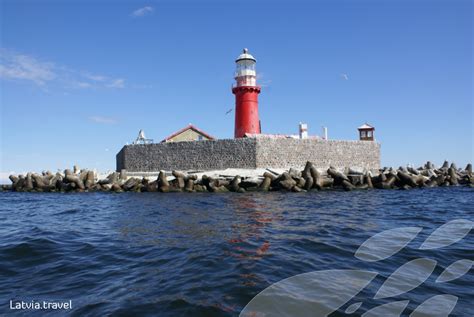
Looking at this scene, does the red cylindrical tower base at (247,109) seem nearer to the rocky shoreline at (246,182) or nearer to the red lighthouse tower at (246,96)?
the red lighthouse tower at (246,96)

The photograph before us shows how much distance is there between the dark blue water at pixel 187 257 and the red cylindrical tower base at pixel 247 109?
18.8 metres

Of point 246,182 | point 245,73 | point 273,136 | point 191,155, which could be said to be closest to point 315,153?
point 273,136

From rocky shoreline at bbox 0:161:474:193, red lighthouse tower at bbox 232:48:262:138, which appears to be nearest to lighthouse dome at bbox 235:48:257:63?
red lighthouse tower at bbox 232:48:262:138

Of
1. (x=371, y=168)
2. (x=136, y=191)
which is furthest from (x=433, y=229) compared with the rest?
(x=371, y=168)

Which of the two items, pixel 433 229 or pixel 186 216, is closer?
pixel 433 229

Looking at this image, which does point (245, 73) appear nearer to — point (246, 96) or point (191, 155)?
point (246, 96)

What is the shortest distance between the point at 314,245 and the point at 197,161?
67.3ft

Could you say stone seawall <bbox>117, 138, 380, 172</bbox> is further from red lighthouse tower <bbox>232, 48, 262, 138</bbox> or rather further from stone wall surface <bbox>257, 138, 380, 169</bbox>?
red lighthouse tower <bbox>232, 48, 262, 138</bbox>

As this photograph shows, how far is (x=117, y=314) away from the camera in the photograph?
293cm

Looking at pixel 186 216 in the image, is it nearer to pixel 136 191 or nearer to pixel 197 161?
pixel 136 191

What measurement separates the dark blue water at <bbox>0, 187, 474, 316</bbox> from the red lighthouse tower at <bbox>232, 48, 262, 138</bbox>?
18.9m

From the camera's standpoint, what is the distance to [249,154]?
938 inches

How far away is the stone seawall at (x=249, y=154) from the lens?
23.9 m

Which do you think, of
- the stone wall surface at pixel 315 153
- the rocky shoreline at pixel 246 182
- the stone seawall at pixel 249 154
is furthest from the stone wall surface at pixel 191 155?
the rocky shoreline at pixel 246 182
